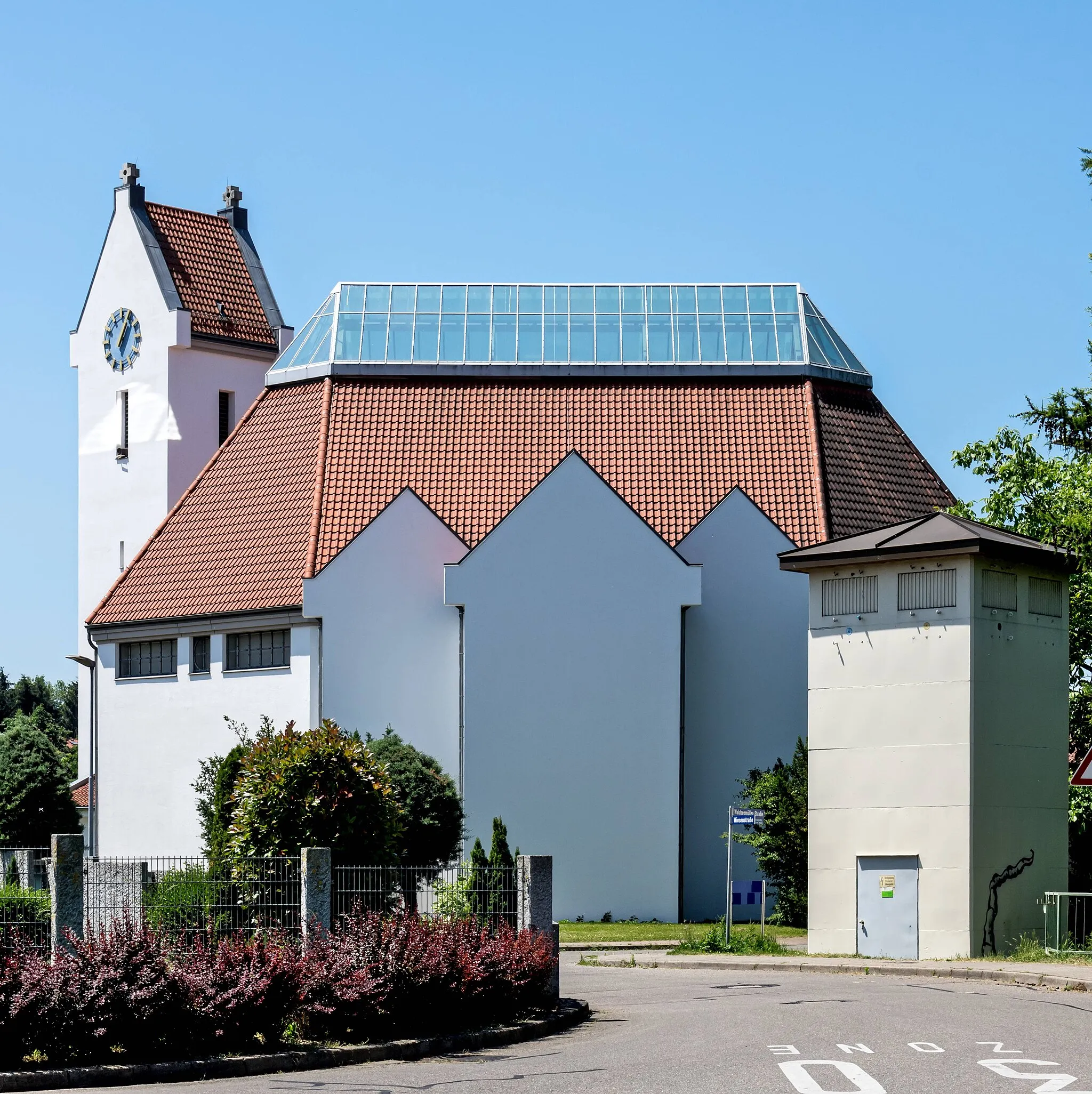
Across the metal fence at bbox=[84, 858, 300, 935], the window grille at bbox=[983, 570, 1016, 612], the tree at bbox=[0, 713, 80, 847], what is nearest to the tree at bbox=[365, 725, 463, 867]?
the window grille at bbox=[983, 570, 1016, 612]

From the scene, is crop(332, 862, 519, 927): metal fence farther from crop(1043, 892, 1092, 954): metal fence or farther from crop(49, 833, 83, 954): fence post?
crop(1043, 892, 1092, 954): metal fence

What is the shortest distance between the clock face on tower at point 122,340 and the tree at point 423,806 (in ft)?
78.1

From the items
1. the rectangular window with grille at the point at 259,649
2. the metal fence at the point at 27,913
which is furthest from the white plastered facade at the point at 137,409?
the metal fence at the point at 27,913

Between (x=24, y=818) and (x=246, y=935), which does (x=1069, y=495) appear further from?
(x=24, y=818)

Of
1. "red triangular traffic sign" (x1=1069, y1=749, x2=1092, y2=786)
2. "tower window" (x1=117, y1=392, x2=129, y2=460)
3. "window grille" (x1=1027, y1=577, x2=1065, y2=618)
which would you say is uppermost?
"tower window" (x1=117, y1=392, x2=129, y2=460)

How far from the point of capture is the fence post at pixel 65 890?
17.2 meters

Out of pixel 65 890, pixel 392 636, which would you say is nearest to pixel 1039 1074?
pixel 65 890

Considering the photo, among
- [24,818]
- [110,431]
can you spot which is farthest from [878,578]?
[24,818]

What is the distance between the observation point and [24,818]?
194ft

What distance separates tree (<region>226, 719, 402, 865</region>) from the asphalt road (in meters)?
4.64

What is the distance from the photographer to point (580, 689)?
137ft

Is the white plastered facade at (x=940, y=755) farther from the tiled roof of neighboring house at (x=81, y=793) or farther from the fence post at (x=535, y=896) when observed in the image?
the tiled roof of neighboring house at (x=81, y=793)

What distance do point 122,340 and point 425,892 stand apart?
129ft

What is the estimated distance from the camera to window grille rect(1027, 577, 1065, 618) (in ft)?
98.1
